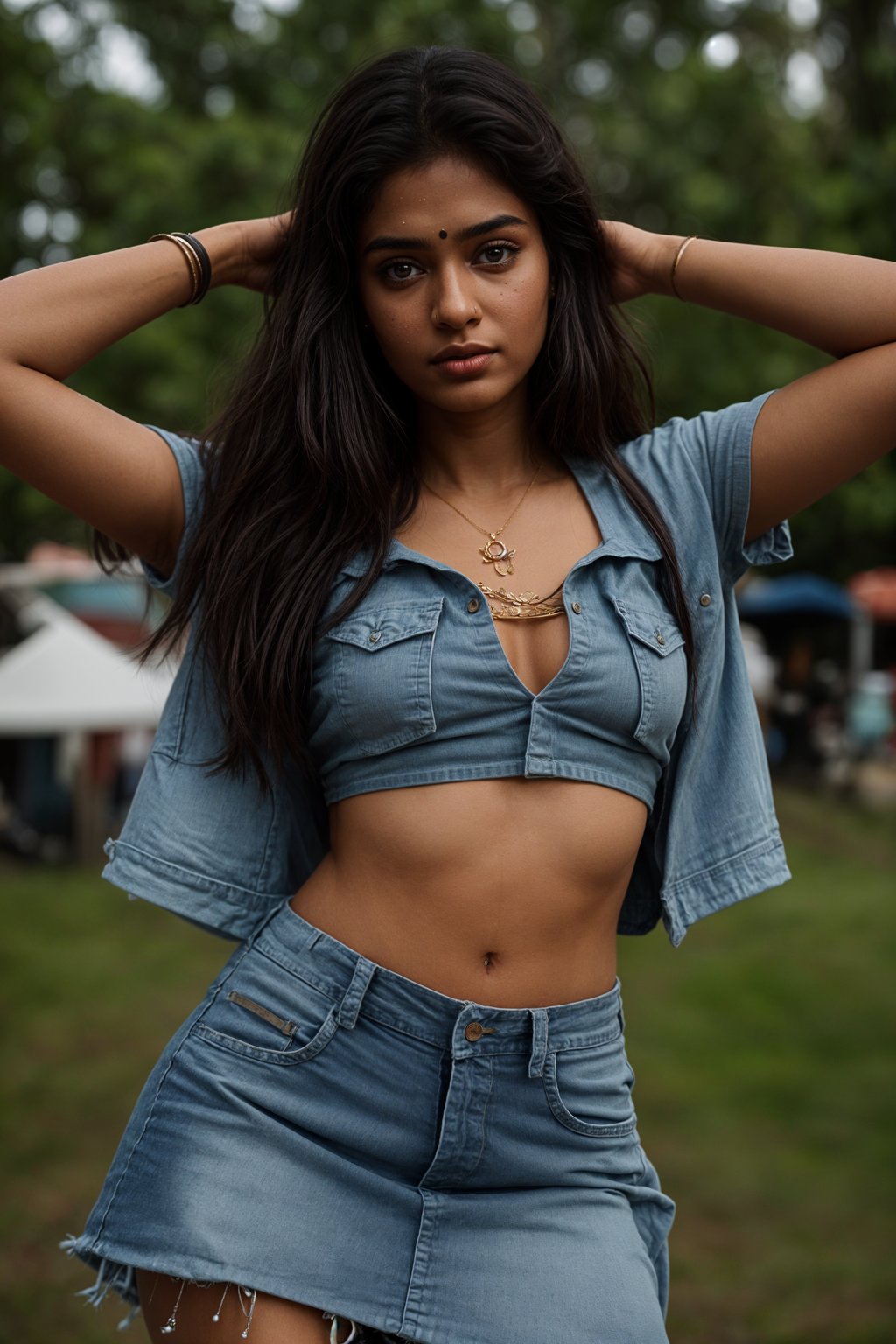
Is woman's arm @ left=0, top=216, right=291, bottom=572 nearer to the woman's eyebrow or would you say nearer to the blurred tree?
the woman's eyebrow

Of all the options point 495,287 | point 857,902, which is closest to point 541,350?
point 495,287

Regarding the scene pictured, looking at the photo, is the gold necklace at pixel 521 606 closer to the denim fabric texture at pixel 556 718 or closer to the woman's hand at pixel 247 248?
the denim fabric texture at pixel 556 718

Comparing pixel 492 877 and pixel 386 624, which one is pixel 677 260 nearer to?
pixel 386 624

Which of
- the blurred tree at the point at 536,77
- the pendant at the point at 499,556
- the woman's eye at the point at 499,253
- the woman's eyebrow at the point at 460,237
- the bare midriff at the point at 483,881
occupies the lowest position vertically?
the bare midriff at the point at 483,881

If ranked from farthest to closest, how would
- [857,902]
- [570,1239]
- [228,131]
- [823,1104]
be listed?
1. [228,131]
2. [857,902]
3. [823,1104]
4. [570,1239]

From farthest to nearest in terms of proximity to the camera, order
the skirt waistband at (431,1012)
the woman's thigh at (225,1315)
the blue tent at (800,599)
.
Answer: the blue tent at (800,599) < the skirt waistband at (431,1012) < the woman's thigh at (225,1315)

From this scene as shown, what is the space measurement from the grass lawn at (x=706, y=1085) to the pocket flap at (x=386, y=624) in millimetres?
1050

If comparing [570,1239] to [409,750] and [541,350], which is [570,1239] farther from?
[541,350]

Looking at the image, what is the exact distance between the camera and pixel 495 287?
2334mm

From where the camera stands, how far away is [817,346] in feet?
7.88

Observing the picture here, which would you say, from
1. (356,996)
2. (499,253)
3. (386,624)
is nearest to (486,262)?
(499,253)

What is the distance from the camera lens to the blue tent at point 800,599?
21172 mm

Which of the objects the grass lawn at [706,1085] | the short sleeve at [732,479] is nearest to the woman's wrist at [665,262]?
the short sleeve at [732,479]

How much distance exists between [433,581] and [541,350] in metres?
0.46
